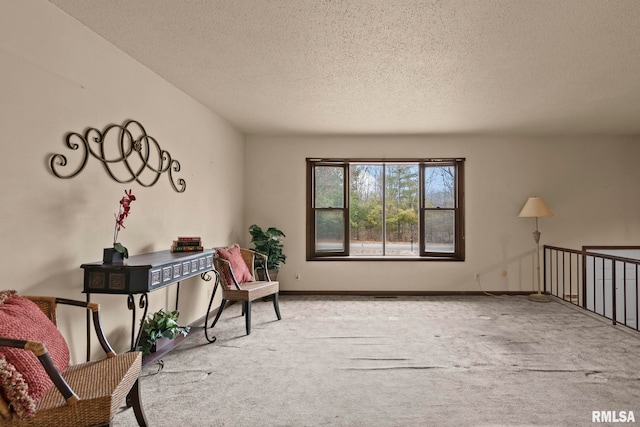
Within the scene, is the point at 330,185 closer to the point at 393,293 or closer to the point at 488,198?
the point at 393,293

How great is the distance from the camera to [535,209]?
208 inches

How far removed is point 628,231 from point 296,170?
514 centimetres

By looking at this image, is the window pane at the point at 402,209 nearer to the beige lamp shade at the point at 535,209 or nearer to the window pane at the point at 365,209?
the window pane at the point at 365,209

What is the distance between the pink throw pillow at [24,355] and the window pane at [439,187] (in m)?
5.12

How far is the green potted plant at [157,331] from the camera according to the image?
2.85 m

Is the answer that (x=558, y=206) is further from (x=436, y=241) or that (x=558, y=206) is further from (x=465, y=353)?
(x=465, y=353)

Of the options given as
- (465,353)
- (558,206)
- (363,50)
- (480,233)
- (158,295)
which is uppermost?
(363,50)

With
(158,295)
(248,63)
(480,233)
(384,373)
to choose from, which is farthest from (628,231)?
(158,295)

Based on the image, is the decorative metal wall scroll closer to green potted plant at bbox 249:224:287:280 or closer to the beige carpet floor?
the beige carpet floor

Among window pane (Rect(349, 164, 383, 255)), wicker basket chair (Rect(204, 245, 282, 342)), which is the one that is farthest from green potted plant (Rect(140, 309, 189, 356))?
window pane (Rect(349, 164, 383, 255))

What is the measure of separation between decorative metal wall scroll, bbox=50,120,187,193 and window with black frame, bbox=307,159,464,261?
2760 mm

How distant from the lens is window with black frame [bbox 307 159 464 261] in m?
5.86

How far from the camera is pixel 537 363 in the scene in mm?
2977

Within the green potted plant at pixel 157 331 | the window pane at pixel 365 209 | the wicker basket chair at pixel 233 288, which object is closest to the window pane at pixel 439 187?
the window pane at pixel 365 209
